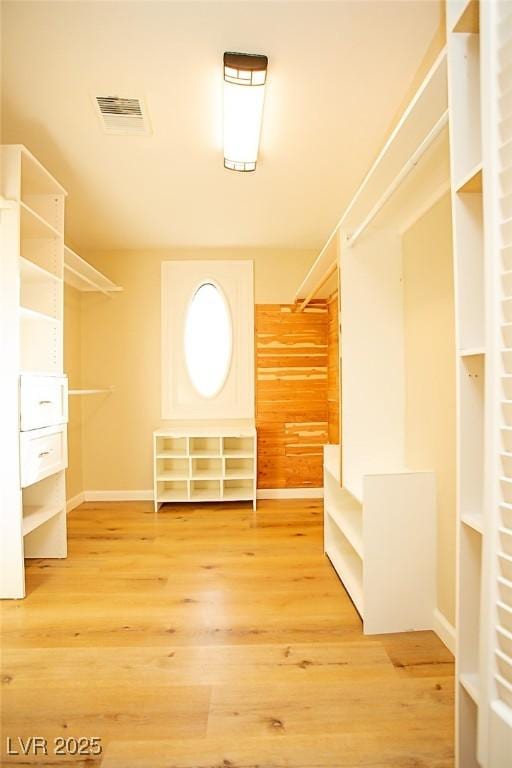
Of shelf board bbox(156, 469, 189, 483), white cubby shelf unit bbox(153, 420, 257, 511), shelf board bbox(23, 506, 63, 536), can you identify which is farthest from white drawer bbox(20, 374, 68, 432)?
shelf board bbox(156, 469, 189, 483)

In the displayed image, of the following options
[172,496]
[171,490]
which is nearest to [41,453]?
[172,496]

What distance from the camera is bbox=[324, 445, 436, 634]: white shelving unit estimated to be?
1.67 meters

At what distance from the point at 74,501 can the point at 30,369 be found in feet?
5.35

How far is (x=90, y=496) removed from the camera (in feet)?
12.4

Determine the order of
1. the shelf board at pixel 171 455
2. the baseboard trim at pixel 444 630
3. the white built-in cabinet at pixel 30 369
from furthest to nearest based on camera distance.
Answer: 1. the shelf board at pixel 171 455
2. the white built-in cabinet at pixel 30 369
3. the baseboard trim at pixel 444 630

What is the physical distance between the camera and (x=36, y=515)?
228cm

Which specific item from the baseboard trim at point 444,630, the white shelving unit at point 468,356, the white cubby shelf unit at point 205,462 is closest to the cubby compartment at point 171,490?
the white cubby shelf unit at point 205,462

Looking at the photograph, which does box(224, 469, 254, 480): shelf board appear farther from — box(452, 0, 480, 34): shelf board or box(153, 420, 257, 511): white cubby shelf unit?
box(452, 0, 480, 34): shelf board

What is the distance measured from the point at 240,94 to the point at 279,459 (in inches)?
115

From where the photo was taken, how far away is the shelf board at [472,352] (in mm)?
871

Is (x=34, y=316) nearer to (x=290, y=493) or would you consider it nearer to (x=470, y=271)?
(x=470, y=271)

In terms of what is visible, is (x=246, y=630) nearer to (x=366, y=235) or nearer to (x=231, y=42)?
(x=366, y=235)

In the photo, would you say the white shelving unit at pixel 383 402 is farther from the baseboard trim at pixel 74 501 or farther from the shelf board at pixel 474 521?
the baseboard trim at pixel 74 501

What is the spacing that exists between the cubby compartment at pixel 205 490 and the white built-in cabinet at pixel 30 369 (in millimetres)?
1235
